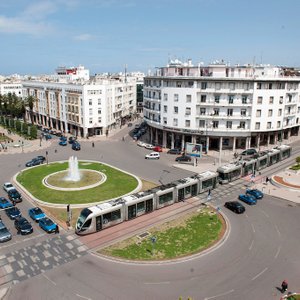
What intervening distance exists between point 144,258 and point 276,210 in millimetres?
24426

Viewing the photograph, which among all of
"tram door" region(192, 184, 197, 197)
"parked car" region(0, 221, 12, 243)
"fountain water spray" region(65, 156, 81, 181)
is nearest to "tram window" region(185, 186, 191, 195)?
"tram door" region(192, 184, 197, 197)

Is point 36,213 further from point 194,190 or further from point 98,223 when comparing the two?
point 194,190

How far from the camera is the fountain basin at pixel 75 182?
→ 57.7m

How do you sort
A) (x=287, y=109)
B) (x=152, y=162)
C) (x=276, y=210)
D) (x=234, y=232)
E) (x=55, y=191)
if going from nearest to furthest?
(x=234, y=232) → (x=276, y=210) → (x=55, y=191) → (x=152, y=162) → (x=287, y=109)

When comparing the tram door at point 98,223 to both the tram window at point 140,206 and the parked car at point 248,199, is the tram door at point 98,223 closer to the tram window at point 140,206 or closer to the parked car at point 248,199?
the tram window at point 140,206

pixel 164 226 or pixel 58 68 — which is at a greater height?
pixel 58 68

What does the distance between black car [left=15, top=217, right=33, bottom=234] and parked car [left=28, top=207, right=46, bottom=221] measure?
201 centimetres

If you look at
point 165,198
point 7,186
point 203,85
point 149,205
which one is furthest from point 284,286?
point 203,85

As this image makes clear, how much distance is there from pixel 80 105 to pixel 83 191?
57280 mm

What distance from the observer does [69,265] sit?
3444cm

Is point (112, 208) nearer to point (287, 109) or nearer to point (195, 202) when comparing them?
point (195, 202)

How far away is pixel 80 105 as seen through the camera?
353 feet

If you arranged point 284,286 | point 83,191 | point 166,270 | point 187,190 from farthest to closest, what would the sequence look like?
point 83,191 → point 187,190 → point 166,270 → point 284,286

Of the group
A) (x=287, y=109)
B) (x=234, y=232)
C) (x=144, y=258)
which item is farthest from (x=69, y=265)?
(x=287, y=109)
